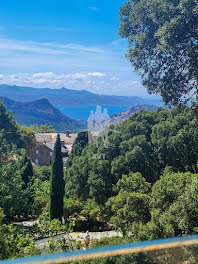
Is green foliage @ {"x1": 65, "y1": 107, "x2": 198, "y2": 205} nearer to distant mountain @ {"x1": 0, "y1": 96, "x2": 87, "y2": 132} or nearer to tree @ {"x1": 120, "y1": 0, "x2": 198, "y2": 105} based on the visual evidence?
tree @ {"x1": 120, "y1": 0, "x2": 198, "y2": 105}

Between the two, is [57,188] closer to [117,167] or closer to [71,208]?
[71,208]

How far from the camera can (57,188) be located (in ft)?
59.5

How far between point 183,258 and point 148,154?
614 inches

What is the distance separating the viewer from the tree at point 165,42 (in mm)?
7383

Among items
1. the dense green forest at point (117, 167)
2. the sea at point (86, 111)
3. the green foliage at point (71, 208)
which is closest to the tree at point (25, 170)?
the dense green forest at point (117, 167)

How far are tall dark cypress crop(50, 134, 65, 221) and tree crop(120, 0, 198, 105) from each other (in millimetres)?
11210

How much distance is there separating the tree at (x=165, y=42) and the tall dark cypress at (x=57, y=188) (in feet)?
36.8

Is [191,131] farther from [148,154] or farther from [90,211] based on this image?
[90,211]

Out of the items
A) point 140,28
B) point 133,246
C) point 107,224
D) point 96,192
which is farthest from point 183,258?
point 107,224

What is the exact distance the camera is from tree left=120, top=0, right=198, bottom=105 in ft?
24.2

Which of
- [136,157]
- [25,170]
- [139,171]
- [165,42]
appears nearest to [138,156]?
[136,157]

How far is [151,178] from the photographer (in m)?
17.8

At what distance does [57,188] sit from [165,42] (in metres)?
12.9

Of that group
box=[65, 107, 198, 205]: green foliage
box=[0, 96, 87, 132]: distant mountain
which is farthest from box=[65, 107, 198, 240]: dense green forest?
box=[0, 96, 87, 132]: distant mountain
